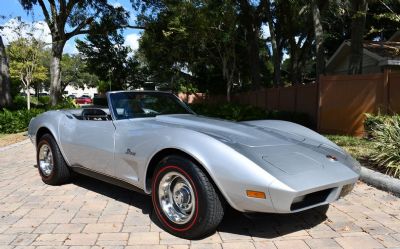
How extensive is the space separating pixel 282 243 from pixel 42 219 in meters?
2.47

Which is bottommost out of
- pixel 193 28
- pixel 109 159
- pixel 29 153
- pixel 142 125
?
pixel 29 153

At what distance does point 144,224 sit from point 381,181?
3261 mm

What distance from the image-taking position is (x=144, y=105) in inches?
202

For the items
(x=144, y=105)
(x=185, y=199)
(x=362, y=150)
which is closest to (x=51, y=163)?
(x=144, y=105)

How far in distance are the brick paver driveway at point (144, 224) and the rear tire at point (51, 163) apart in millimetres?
164

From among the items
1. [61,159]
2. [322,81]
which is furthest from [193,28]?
[61,159]

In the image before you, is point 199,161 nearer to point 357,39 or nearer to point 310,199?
point 310,199

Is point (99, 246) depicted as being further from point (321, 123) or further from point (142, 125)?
point (321, 123)

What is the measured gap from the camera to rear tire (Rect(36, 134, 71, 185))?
5625mm

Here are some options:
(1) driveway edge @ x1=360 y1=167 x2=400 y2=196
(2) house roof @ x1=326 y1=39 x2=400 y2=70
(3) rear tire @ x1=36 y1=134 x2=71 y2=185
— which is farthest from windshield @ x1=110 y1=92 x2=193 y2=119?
(2) house roof @ x1=326 y1=39 x2=400 y2=70

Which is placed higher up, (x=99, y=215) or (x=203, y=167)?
(x=203, y=167)

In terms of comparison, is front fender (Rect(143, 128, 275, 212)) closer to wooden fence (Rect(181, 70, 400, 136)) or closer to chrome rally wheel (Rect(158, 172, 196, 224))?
chrome rally wheel (Rect(158, 172, 196, 224))

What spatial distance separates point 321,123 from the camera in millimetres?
12312

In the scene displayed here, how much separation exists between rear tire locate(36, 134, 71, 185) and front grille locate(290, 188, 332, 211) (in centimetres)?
334
